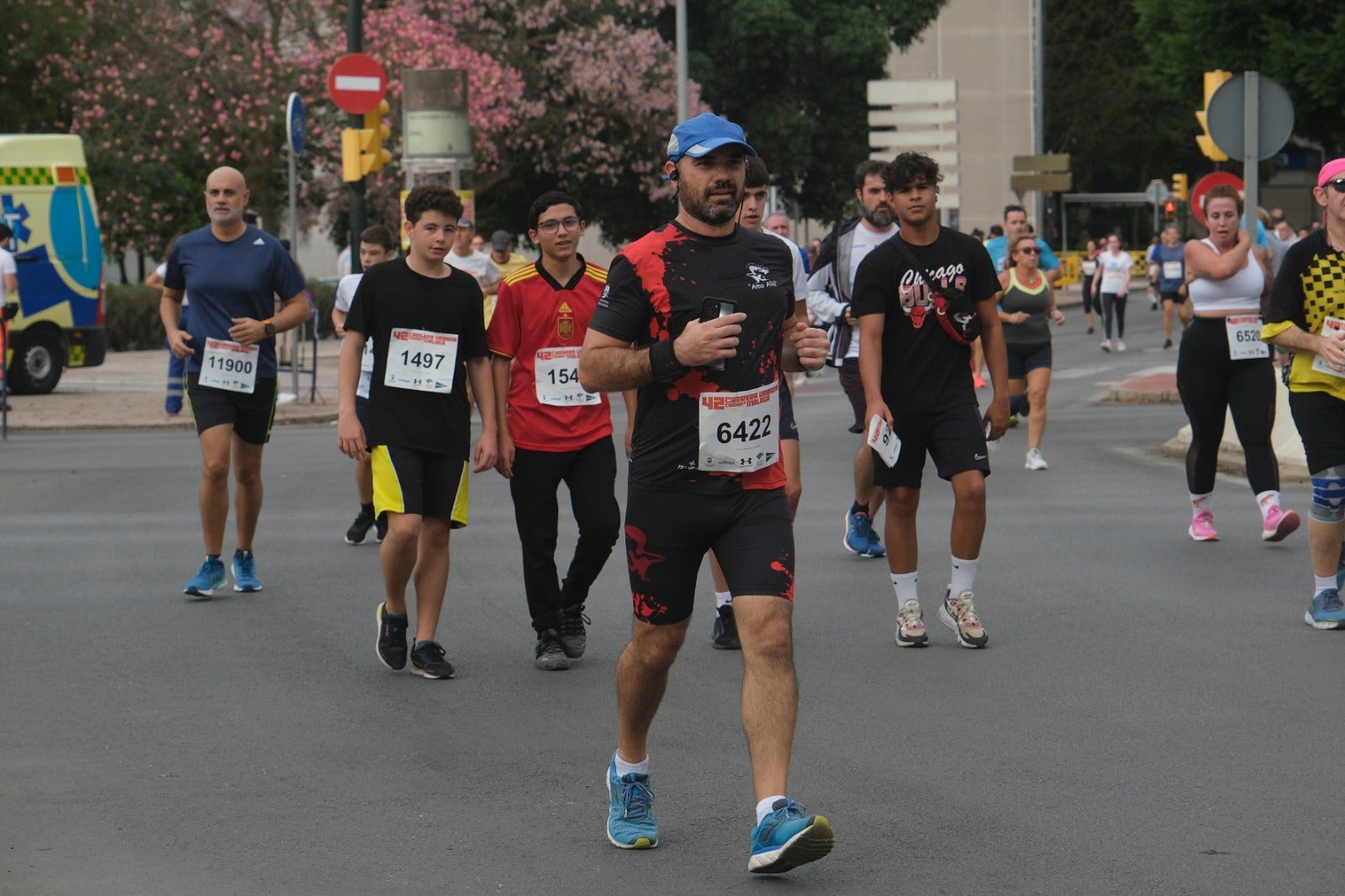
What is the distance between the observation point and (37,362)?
80.8 feet

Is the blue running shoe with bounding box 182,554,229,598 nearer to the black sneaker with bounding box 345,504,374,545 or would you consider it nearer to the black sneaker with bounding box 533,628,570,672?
the black sneaker with bounding box 345,504,374,545

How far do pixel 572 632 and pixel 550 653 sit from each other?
21 cm

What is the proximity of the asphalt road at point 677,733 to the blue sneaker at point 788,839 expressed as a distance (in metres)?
0.09

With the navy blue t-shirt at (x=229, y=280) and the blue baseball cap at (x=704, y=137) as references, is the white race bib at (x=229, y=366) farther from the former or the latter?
the blue baseball cap at (x=704, y=137)

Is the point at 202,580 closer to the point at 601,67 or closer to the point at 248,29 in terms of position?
the point at 248,29

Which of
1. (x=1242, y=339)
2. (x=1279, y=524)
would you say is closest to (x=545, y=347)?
(x=1242, y=339)

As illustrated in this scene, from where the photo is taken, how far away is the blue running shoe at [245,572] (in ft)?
33.1

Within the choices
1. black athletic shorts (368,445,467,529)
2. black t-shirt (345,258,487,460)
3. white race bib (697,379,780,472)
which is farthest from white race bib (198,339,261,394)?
white race bib (697,379,780,472)

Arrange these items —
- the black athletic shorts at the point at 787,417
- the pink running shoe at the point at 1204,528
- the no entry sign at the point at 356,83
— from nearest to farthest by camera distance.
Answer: the black athletic shorts at the point at 787,417, the pink running shoe at the point at 1204,528, the no entry sign at the point at 356,83

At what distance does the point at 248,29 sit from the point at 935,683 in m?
28.3

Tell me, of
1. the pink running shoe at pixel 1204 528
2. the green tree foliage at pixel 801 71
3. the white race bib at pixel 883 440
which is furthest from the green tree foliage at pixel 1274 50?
the white race bib at pixel 883 440

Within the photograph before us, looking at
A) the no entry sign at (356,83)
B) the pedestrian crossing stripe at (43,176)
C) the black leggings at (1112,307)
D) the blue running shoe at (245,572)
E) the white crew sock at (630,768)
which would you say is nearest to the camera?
the white crew sock at (630,768)

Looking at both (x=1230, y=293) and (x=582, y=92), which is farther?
(x=582, y=92)

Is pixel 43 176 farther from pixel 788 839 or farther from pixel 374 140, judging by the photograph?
pixel 788 839
